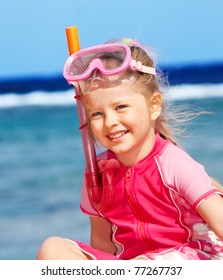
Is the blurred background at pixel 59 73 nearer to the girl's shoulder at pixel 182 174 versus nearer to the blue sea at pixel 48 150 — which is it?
the blue sea at pixel 48 150

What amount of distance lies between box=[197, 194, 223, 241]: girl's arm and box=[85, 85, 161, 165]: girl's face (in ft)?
0.93

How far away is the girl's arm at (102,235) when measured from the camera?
2.59 metres

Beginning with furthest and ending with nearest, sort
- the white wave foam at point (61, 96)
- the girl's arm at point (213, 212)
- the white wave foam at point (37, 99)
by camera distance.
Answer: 1. the white wave foam at point (37, 99)
2. the white wave foam at point (61, 96)
3. the girl's arm at point (213, 212)

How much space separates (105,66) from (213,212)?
54 cm

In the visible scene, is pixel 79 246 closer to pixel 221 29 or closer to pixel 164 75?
pixel 164 75

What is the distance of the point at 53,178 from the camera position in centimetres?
511

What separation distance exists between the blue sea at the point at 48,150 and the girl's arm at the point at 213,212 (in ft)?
1.28

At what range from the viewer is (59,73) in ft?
26.9

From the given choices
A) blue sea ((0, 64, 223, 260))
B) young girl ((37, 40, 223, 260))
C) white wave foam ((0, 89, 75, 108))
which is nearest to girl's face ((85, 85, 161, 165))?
young girl ((37, 40, 223, 260))

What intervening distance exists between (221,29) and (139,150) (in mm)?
5288

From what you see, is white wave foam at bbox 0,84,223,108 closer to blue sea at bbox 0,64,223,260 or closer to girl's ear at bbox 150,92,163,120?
blue sea at bbox 0,64,223,260

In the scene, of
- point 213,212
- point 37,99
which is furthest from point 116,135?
point 37,99

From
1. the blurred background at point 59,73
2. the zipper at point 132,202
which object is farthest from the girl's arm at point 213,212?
the blurred background at point 59,73

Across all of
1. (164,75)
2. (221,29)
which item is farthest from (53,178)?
(221,29)
